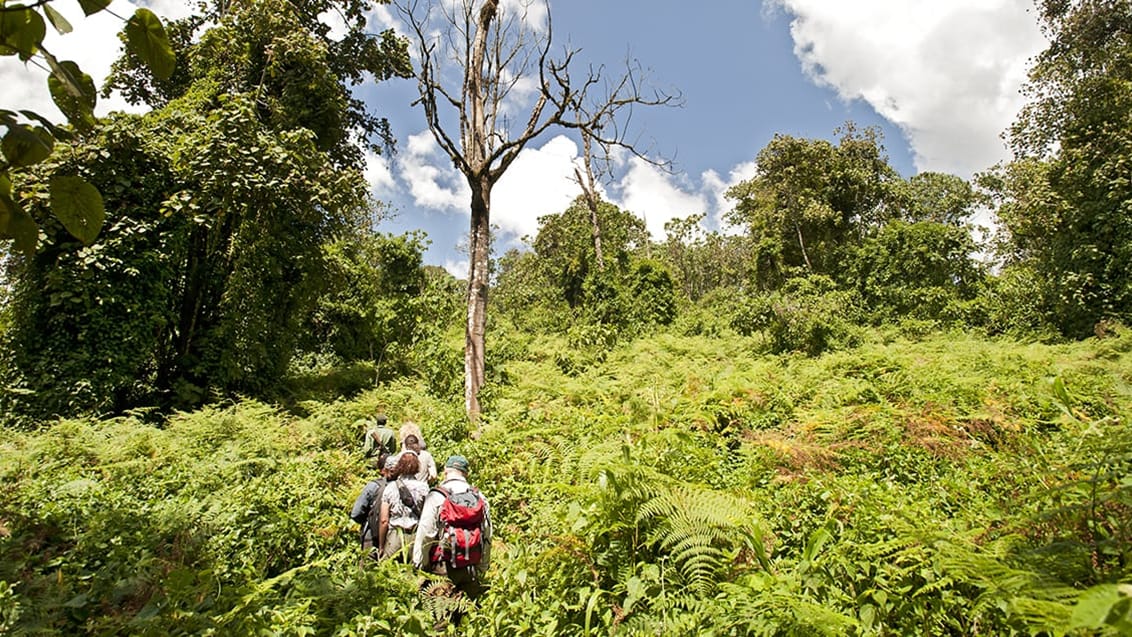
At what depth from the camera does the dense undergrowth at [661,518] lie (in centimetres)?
267

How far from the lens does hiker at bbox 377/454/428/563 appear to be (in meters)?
4.61

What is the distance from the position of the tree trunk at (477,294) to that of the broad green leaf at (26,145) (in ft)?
26.2

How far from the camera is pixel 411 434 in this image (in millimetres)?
5629

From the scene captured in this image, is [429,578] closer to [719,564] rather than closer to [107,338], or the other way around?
[719,564]

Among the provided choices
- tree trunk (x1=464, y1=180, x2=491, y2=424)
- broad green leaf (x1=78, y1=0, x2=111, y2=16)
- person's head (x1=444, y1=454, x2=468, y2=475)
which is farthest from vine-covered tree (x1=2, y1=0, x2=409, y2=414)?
broad green leaf (x1=78, y1=0, x2=111, y2=16)

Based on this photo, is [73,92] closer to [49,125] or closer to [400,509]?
[49,125]

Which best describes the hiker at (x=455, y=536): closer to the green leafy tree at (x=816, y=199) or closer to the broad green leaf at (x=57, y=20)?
the broad green leaf at (x=57, y=20)

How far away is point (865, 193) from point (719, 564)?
84.1 feet

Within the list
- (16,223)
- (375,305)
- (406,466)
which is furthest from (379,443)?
(375,305)

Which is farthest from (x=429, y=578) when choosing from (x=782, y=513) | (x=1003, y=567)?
(x=1003, y=567)

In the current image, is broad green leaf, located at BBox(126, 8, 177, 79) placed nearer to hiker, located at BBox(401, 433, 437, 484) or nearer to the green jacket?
hiker, located at BBox(401, 433, 437, 484)

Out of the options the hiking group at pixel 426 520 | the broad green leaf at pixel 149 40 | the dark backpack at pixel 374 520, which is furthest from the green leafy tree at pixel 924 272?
the broad green leaf at pixel 149 40

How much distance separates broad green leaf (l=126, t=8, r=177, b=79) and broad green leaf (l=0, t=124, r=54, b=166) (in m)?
0.23

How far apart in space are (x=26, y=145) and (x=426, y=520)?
398 centimetres
